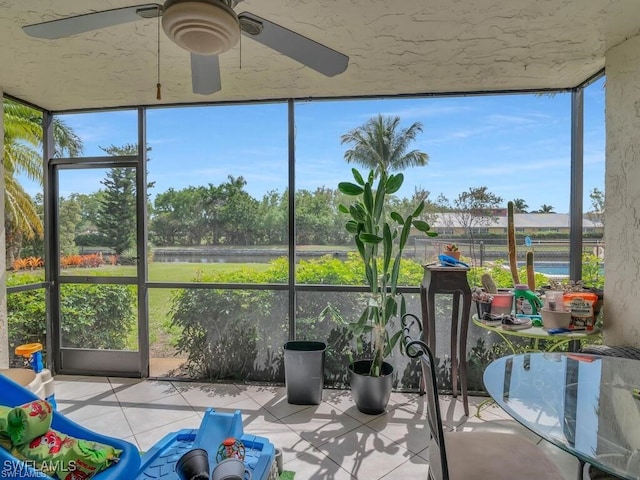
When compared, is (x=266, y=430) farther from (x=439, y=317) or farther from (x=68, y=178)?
(x=68, y=178)

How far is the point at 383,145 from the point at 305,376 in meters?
2.03

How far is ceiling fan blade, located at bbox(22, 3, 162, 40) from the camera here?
1359 mm

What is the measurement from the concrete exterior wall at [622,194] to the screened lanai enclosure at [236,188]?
0.87ft

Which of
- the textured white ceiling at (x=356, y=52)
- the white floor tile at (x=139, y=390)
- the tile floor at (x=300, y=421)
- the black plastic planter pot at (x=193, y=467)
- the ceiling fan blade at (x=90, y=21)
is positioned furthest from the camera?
the white floor tile at (x=139, y=390)

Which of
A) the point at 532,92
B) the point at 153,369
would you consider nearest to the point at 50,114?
the point at 153,369

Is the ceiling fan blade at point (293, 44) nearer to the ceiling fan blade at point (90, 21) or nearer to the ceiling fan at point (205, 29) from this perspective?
the ceiling fan at point (205, 29)

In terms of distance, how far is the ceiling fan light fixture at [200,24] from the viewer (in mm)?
1195

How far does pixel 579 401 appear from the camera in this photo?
1.47 meters

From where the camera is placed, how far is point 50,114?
135 inches

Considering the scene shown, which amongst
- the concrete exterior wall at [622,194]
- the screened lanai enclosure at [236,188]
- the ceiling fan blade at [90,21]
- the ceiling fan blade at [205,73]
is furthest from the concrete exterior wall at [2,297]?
the concrete exterior wall at [622,194]

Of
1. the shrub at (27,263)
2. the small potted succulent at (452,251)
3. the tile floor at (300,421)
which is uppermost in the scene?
the small potted succulent at (452,251)

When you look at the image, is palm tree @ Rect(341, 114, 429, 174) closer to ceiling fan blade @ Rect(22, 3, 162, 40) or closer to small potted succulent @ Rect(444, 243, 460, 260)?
small potted succulent @ Rect(444, 243, 460, 260)

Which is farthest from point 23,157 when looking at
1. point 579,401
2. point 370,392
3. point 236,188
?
point 579,401

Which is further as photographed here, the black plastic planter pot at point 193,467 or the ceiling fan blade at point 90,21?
the black plastic planter pot at point 193,467
